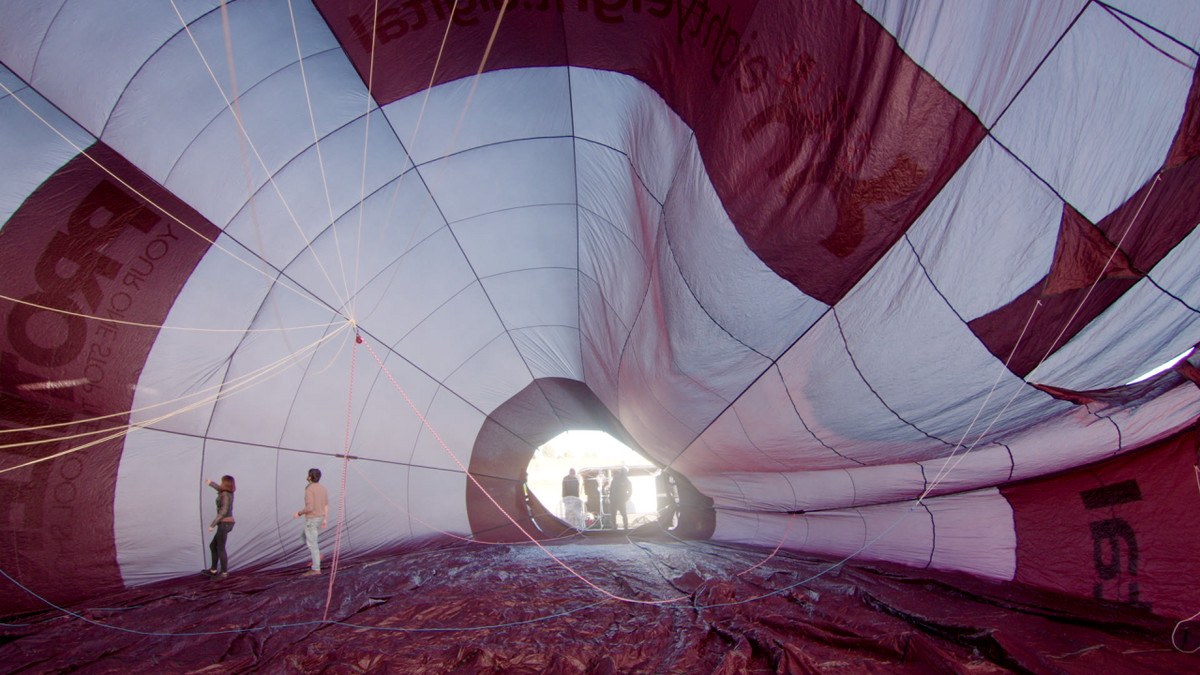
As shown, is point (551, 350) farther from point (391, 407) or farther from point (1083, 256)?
point (1083, 256)

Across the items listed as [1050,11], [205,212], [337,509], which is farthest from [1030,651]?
[337,509]

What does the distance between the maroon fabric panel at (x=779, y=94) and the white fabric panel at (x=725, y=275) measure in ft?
0.32

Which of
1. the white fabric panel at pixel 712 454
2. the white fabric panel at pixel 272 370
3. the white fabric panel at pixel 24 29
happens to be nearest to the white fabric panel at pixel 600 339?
the white fabric panel at pixel 712 454

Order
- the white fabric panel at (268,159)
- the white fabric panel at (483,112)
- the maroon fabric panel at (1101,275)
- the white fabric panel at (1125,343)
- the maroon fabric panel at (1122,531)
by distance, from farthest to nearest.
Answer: the white fabric panel at (483,112) → the white fabric panel at (268,159) → the maroon fabric panel at (1122,531) → the white fabric panel at (1125,343) → the maroon fabric panel at (1101,275)

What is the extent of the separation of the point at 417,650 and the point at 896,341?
3156mm

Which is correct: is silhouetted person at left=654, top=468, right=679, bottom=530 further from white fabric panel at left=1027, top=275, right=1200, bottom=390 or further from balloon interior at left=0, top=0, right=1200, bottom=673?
white fabric panel at left=1027, top=275, right=1200, bottom=390

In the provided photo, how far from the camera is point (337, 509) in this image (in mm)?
6375

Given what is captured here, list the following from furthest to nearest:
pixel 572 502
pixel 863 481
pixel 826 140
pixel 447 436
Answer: pixel 572 502 → pixel 447 436 → pixel 863 481 → pixel 826 140

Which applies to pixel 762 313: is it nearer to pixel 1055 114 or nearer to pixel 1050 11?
pixel 1055 114

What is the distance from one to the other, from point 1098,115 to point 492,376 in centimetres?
644

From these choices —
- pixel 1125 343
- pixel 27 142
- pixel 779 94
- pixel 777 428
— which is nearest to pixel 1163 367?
pixel 1125 343

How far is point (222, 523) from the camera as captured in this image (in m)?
5.45

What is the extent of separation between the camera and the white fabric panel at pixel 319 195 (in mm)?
4328

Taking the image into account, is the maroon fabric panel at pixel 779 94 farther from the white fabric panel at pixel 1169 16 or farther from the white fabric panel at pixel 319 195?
the white fabric panel at pixel 319 195
